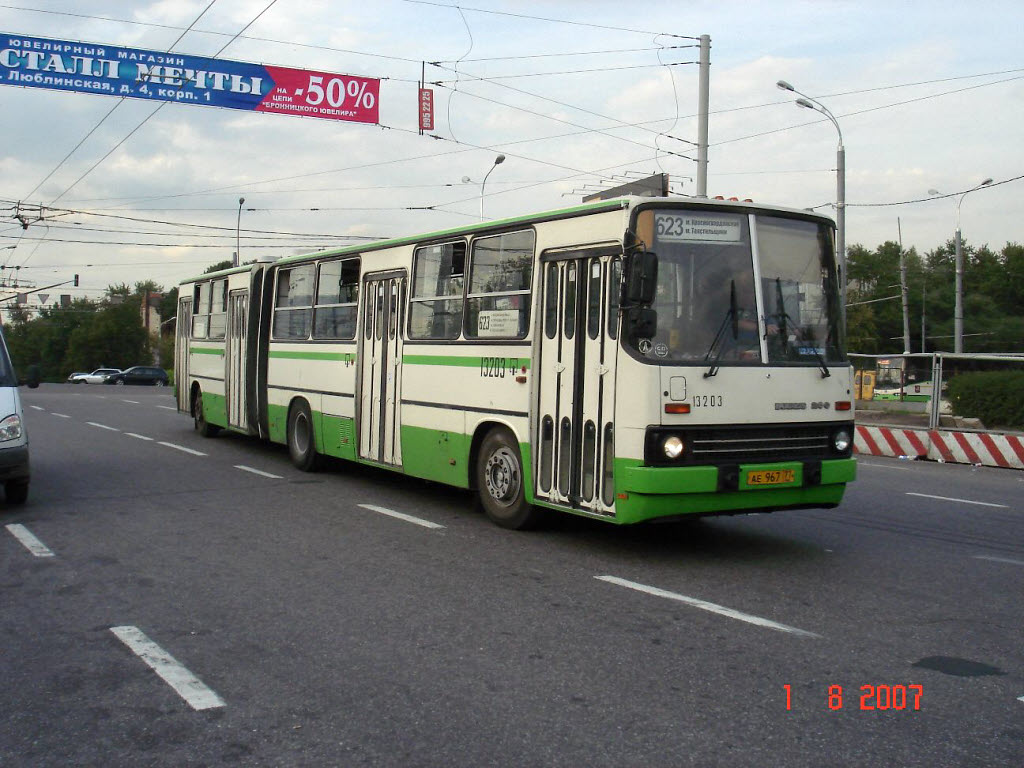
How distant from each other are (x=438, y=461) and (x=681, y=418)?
11.5 ft

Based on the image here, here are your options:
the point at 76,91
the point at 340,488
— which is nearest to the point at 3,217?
the point at 76,91

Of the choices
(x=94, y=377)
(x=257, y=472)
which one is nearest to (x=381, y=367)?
(x=257, y=472)

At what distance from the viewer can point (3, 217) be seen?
32125 millimetres

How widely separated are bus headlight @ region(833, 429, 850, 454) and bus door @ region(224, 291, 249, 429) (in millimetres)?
10230

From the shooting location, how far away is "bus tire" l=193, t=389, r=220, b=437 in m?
18.8

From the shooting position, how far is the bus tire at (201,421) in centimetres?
1881

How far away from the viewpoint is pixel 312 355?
13.6 m

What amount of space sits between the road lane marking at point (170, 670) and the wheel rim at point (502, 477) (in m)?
3.99

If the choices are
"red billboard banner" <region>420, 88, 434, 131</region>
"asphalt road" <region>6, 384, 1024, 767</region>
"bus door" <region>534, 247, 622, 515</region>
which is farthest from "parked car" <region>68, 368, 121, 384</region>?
"bus door" <region>534, 247, 622, 515</region>

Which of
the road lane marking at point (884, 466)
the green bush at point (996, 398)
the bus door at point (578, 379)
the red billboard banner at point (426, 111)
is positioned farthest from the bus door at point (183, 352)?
the green bush at point (996, 398)

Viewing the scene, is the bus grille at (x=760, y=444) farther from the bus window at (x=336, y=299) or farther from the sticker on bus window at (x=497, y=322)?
the bus window at (x=336, y=299)

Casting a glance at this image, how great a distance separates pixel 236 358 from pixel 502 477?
8.46 m

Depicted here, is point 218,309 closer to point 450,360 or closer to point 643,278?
point 450,360

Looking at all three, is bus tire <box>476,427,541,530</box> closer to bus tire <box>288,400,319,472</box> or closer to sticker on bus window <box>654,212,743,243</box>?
sticker on bus window <box>654,212,743,243</box>
